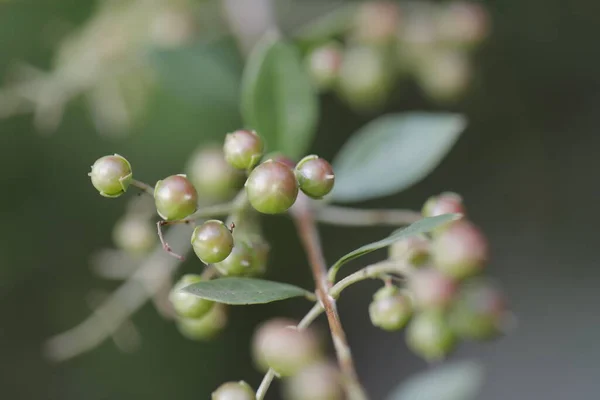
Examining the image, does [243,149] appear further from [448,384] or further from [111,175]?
[448,384]

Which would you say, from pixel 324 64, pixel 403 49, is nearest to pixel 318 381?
pixel 324 64

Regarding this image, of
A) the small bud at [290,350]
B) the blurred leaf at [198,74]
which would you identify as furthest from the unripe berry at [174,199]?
the blurred leaf at [198,74]

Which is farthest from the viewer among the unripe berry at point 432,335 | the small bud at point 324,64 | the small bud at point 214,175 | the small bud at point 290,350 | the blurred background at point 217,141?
the blurred background at point 217,141

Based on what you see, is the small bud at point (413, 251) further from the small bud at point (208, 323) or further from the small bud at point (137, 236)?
the small bud at point (137, 236)

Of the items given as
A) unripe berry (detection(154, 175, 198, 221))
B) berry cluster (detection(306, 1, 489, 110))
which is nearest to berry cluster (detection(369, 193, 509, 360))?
unripe berry (detection(154, 175, 198, 221))

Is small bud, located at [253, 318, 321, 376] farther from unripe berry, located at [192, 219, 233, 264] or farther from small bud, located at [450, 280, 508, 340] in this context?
small bud, located at [450, 280, 508, 340]
